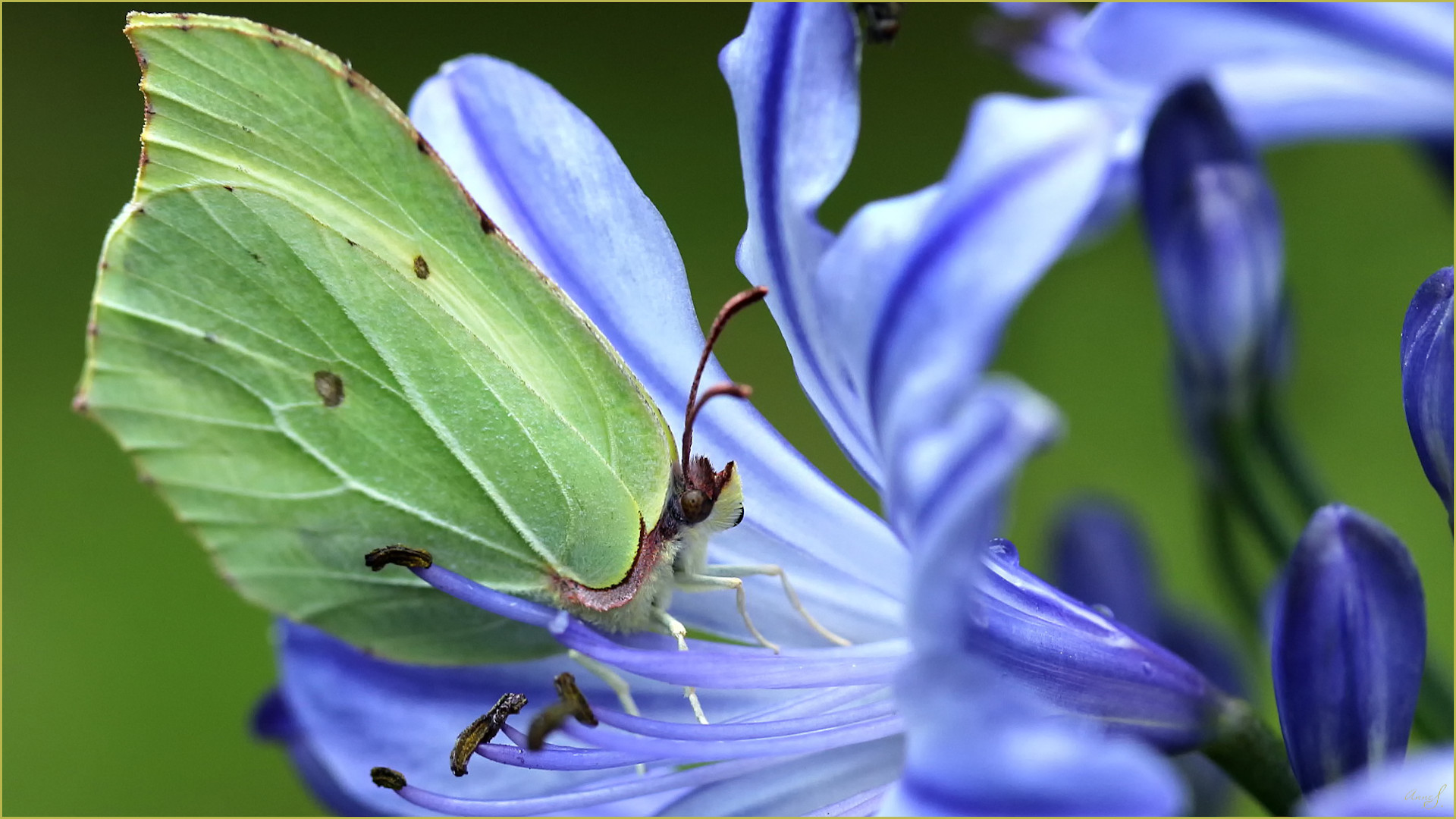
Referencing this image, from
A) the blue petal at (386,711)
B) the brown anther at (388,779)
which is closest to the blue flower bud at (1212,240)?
the blue petal at (386,711)

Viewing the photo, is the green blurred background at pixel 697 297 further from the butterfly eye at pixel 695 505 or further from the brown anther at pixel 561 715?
the brown anther at pixel 561 715

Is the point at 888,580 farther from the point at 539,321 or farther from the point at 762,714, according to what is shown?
the point at 539,321

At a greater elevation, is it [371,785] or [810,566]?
[810,566]

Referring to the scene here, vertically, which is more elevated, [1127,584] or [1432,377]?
[1432,377]

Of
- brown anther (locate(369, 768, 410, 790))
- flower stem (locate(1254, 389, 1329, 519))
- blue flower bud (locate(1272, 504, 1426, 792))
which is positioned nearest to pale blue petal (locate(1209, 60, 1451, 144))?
flower stem (locate(1254, 389, 1329, 519))

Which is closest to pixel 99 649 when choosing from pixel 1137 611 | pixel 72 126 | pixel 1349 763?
pixel 72 126

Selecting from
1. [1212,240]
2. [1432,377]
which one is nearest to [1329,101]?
[1212,240]

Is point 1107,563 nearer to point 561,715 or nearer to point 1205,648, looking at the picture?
point 1205,648
